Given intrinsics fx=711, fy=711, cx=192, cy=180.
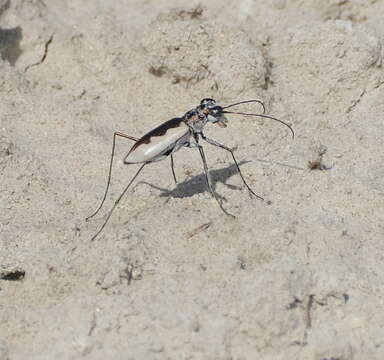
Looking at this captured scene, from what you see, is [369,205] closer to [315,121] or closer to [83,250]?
[315,121]

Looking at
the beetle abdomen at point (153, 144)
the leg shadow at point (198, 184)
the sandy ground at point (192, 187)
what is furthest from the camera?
the leg shadow at point (198, 184)

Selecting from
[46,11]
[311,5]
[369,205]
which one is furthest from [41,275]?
[311,5]

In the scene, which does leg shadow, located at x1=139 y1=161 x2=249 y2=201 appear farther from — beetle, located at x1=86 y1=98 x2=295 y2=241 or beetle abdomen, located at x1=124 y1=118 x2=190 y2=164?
beetle abdomen, located at x1=124 y1=118 x2=190 y2=164

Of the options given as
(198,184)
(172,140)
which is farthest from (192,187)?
(172,140)

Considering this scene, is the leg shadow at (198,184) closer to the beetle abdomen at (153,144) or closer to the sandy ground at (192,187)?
the sandy ground at (192,187)

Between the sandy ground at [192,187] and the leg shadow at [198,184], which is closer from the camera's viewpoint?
the sandy ground at [192,187]

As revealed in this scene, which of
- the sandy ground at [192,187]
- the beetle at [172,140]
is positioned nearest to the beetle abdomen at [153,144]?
the beetle at [172,140]

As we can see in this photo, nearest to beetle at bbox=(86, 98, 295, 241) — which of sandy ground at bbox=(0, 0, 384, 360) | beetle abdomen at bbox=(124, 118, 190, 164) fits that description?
beetle abdomen at bbox=(124, 118, 190, 164)
